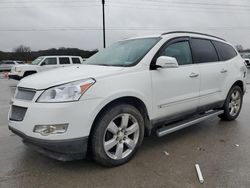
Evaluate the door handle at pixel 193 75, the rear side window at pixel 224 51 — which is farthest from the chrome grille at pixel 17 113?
the rear side window at pixel 224 51

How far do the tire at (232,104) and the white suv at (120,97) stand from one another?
396 millimetres

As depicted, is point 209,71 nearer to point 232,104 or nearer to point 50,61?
point 232,104

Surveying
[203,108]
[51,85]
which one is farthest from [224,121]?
[51,85]

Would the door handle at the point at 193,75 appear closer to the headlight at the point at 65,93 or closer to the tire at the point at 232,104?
the tire at the point at 232,104

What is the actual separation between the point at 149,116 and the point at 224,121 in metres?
2.66

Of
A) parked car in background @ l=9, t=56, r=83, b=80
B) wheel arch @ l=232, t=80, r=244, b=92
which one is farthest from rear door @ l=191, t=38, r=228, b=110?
parked car in background @ l=9, t=56, r=83, b=80

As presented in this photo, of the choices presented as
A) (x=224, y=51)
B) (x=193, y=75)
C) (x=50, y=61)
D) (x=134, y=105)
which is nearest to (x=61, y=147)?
(x=134, y=105)

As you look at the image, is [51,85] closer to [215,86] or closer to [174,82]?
[174,82]

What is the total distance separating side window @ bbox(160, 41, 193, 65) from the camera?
13.5 ft

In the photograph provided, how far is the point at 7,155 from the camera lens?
3799 millimetres

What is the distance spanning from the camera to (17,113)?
3168 millimetres

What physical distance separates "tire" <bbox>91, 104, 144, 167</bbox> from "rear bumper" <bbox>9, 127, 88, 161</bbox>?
0.16 m

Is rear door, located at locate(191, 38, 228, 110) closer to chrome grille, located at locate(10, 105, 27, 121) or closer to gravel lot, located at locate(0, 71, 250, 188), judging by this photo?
gravel lot, located at locate(0, 71, 250, 188)

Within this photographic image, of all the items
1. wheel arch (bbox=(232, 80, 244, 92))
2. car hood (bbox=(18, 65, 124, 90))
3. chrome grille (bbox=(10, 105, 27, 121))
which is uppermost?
car hood (bbox=(18, 65, 124, 90))
